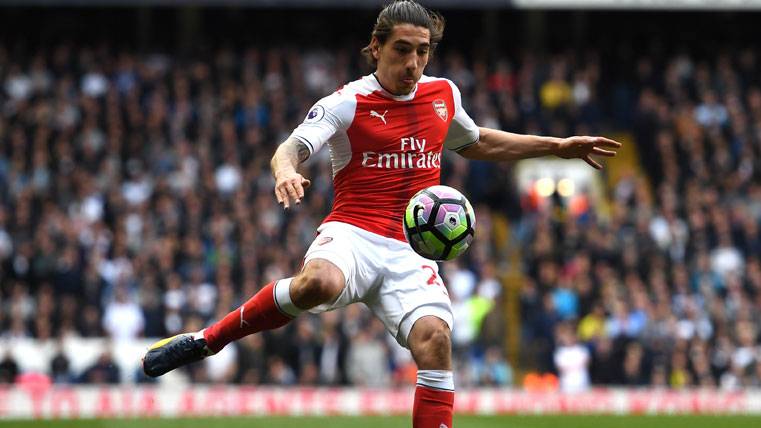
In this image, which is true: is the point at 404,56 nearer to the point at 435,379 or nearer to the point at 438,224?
the point at 438,224

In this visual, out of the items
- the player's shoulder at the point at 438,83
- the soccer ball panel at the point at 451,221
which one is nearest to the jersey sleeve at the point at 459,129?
the player's shoulder at the point at 438,83

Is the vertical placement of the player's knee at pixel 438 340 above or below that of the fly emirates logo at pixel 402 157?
below

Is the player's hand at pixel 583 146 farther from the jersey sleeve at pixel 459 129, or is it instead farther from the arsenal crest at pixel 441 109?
the arsenal crest at pixel 441 109

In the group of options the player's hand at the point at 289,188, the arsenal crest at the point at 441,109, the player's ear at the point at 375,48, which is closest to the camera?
the player's hand at the point at 289,188

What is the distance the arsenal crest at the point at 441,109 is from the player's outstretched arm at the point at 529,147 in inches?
17.6

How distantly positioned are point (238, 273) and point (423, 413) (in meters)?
11.2

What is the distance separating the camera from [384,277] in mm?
7301

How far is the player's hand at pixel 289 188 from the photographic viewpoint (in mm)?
6367

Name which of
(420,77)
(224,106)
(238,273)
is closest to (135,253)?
(238,273)

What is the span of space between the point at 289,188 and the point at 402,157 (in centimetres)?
117

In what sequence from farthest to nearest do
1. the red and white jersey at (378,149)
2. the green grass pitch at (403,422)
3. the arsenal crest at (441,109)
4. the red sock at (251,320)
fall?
the green grass pitch at (403,422) < the arsenal crest at (441,109) < the red and white jersey at (378,149) < the red sock at (251,320)

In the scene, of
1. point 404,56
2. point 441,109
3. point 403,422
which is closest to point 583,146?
point 441,109

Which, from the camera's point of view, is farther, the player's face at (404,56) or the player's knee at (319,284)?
the player's face at (404,56)

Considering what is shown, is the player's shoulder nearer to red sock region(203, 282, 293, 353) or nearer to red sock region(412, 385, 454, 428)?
red sock region(203, 282, 293, 353)
